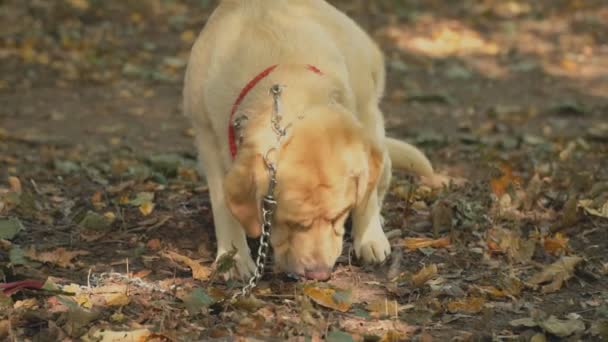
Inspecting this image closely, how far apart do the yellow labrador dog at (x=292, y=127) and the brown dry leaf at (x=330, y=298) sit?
119 mm

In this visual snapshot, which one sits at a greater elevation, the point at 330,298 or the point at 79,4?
the point at 330,298

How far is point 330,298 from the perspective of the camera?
4.00m

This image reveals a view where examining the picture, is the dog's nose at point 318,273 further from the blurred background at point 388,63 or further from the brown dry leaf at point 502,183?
the blurred background at point 388,63

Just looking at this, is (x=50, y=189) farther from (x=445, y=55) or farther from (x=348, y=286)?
(x=445, y=55)

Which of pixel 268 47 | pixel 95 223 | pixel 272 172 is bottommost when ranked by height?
pixel 95 223

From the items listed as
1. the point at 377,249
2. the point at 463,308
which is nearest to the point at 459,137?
the point at 377,249

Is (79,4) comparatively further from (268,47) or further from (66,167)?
(268,47)

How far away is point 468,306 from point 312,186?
2.85 ft

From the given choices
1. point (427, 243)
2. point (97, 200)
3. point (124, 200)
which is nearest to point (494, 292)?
point (427, 243)

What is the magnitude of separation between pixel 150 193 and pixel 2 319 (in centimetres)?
209

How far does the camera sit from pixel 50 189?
6039mm

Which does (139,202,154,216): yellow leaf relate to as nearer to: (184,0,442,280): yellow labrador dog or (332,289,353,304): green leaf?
(184,0,442,280): yellow labrador dog

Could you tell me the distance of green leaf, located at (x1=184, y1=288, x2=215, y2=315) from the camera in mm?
3840

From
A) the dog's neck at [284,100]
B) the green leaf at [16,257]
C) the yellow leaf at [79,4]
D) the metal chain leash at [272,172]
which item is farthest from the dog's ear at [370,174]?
the yellow leaf at [79,4]
